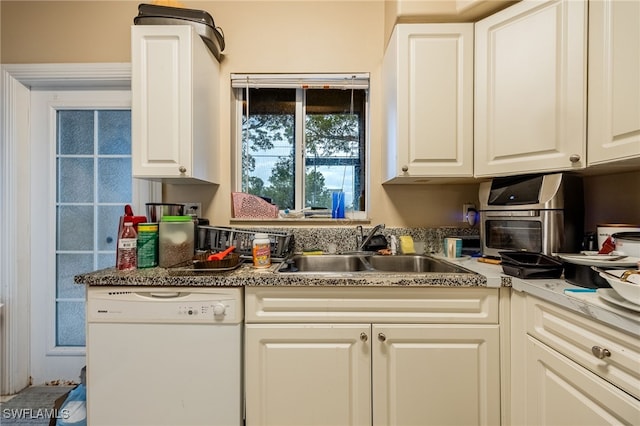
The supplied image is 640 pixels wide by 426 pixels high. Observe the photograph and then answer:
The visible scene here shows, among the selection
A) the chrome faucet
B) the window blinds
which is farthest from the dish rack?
the window blinds

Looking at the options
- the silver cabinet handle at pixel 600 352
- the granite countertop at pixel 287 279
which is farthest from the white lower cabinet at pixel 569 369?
the granite countertop at pixel 287 279

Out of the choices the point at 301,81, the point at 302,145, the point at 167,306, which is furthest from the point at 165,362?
the point at 301,81

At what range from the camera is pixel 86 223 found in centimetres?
180

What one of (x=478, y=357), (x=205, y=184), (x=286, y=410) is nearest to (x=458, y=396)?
(x=478, y=357)

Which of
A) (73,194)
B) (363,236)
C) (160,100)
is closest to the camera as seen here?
(160,100)

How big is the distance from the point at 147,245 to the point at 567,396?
1653 millimetres

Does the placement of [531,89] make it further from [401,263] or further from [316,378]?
[316,378]

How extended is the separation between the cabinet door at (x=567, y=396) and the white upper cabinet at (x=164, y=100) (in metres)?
1.64

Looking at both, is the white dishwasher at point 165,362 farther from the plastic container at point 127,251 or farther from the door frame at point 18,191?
the door frame at point 18,191

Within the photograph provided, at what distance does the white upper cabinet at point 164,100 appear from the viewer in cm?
134

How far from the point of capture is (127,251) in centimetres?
123

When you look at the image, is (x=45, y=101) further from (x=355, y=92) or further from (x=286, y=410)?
(x=286, y=410)

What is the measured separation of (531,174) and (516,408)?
0.98 meters

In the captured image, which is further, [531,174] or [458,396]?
[531,174]
